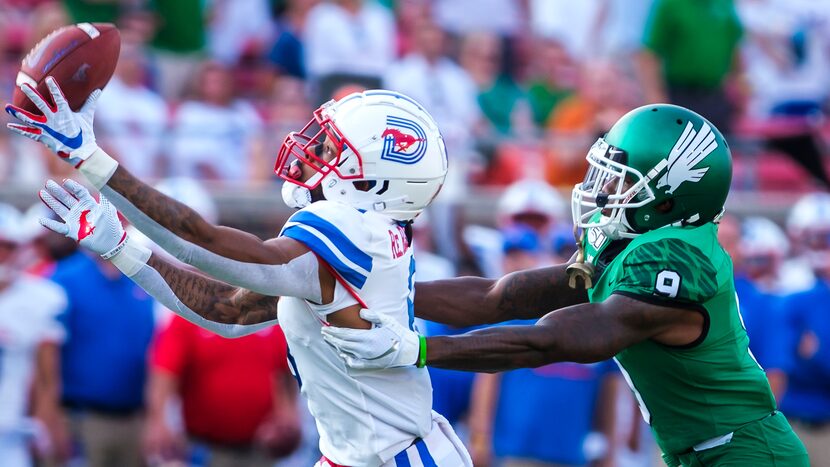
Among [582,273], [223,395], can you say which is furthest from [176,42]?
[582,273]

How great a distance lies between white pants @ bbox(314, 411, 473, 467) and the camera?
4.14m

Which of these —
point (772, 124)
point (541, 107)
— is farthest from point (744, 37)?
point (541, 107)

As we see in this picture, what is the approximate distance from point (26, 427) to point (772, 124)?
5868 millimetres

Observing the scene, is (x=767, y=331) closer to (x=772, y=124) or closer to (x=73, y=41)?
(x=772, y=124)

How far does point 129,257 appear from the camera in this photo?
3986 millimetres

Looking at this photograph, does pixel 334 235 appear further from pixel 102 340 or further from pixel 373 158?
pixel 102 340

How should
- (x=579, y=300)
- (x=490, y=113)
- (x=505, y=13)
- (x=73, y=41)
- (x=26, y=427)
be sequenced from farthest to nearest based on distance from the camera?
(x=505, y=13)
(x=490, y=113)
(x=26, y=427)
(x=579, y=300)
(x=73, y=41)

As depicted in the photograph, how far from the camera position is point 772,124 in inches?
405

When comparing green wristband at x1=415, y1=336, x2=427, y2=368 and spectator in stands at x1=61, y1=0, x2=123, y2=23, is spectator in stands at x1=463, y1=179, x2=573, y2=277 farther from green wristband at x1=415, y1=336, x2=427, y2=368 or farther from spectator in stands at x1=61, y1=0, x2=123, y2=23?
green wristband at x1=415, y1=336, x2=427, y2=368

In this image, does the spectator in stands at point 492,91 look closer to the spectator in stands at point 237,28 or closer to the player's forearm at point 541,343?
the spectator in stands at point 237,28

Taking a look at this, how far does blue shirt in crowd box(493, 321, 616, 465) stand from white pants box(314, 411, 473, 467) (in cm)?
303

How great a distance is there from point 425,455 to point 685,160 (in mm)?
1190

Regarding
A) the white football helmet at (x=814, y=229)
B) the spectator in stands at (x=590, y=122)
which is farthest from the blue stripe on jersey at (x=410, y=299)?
the spectator in stands at (x=590, y=122)

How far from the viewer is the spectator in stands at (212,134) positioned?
892cm
